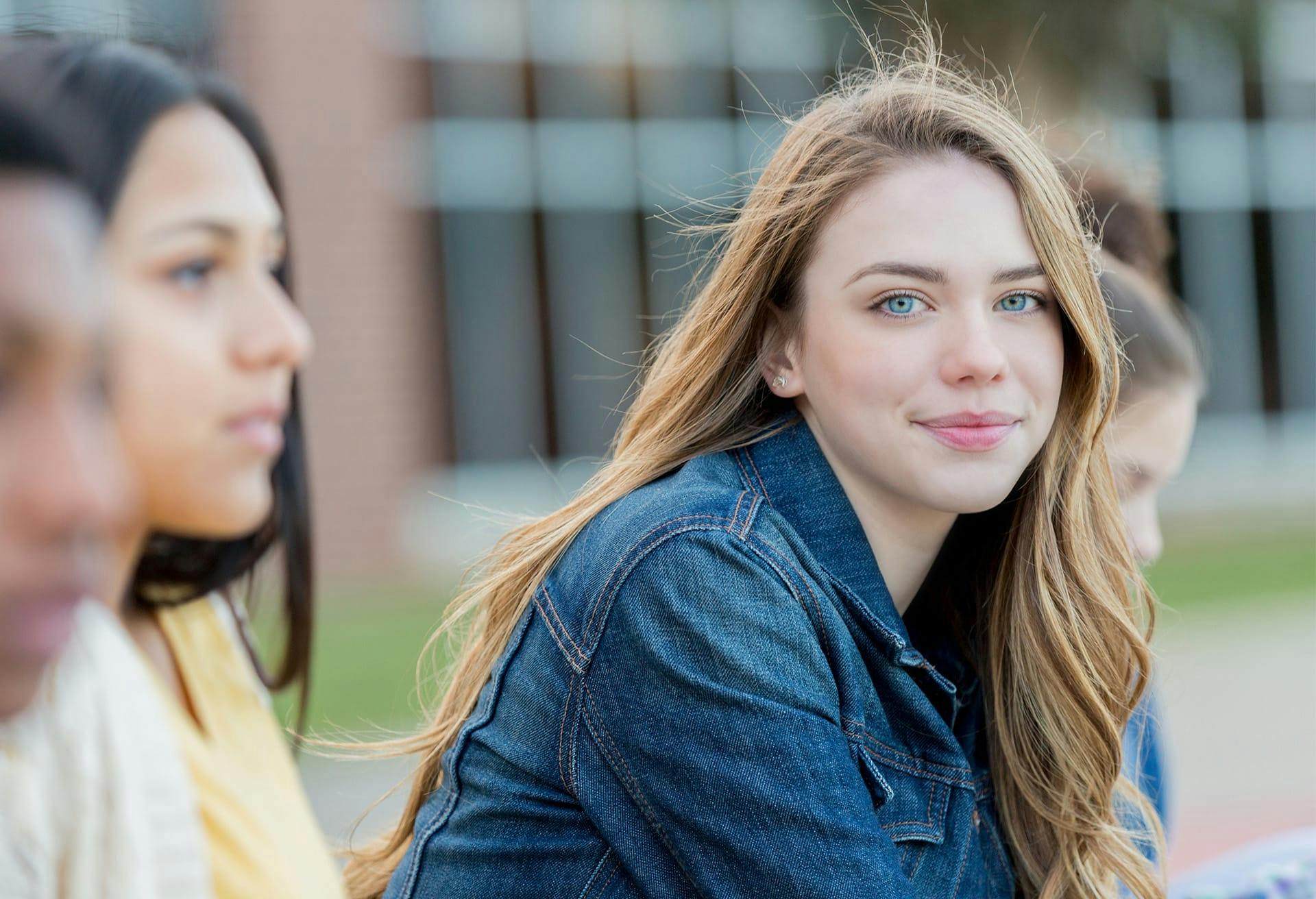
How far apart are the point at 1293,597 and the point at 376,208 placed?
7100 mm

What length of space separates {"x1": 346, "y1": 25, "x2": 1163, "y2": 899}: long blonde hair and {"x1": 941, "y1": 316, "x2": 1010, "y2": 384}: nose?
0.50 ft

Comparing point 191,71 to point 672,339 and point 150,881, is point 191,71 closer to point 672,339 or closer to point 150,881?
point 150,881

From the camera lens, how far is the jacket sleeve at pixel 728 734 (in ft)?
5.23

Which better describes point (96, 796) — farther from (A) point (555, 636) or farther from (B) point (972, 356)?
(B) point (972, 356)

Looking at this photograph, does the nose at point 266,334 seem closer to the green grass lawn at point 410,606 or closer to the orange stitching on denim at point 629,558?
the orange stitching on denim at point 629,558

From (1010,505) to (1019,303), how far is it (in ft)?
1.36

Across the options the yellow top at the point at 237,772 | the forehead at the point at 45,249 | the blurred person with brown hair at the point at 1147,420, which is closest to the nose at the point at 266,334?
the yellow top at the point at 237,772

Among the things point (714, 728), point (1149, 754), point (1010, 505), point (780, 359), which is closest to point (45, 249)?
point (714, 728)

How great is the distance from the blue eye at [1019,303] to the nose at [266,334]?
→ 110cm

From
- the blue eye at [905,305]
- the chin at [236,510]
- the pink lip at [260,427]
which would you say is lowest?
the chin at [236,510]

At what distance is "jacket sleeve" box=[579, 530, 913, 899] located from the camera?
5.23ft

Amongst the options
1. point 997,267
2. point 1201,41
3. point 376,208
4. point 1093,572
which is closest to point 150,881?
point 997,267

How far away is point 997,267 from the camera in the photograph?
5.96 ft

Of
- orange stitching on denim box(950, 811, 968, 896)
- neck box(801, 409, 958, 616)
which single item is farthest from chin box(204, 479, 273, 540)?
orange stitching on denim box(950, 811, 968, 896)
